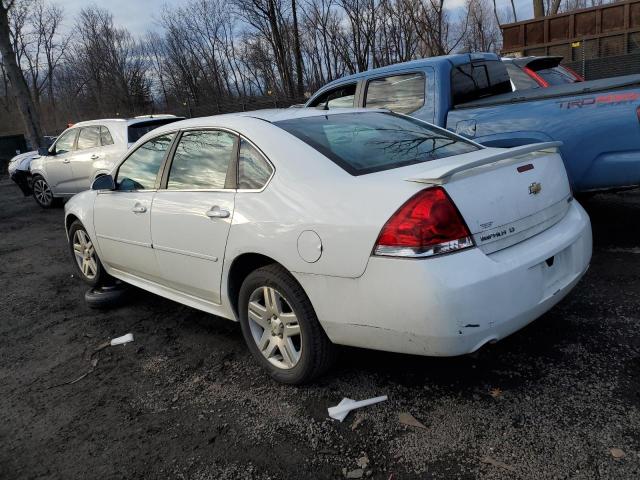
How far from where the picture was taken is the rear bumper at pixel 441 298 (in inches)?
88.4

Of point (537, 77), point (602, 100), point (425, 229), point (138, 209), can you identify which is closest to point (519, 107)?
point (602, 100)

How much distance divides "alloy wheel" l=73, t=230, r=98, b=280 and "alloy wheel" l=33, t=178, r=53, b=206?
6.66m

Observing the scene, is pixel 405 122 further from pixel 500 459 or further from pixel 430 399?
pixel 500 459

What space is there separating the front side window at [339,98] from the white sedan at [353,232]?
2.68m

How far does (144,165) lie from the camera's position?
4.05 metres

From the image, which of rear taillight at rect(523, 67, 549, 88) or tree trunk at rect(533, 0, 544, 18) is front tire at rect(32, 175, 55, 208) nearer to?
rear taillight at rect(523, 67, 549, 88)

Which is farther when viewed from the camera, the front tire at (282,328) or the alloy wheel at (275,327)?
the alloy wheel at (275,327)

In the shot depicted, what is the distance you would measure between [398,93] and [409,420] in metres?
4.17

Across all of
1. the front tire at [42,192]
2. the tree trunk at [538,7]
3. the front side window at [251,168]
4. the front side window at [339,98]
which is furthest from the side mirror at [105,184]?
the tree trunk at [538,7]

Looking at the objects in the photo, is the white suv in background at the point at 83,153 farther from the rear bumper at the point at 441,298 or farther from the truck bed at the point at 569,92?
the rear bumper at the point at 441,298

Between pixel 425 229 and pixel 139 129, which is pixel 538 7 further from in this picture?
pixel 425 229

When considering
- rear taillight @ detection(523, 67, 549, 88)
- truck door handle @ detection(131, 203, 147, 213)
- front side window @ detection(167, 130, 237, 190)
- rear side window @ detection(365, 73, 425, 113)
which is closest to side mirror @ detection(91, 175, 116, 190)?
truck door handle @ detection(131, 203, 147, 213)

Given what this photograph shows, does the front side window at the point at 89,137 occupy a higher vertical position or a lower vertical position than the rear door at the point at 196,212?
higher

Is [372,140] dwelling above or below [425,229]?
above
